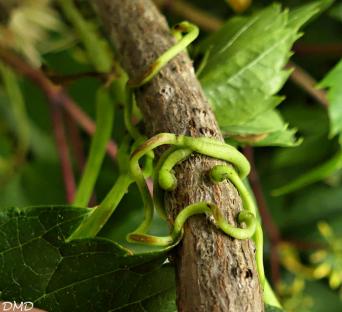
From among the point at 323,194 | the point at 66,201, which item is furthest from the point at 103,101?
the point at 323,194

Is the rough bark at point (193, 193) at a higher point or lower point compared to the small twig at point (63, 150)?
lower

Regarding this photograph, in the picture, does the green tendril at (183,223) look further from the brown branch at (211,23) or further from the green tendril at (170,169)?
the brown branch at (211,23)

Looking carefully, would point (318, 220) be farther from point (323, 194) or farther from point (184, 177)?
point (184, 177)

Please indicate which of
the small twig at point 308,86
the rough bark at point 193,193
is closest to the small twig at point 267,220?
the small twig at point 308,86

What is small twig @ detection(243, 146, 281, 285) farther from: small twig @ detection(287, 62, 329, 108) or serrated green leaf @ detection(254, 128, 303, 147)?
serrated green leaf @ detection(254, 128, 303, 147)

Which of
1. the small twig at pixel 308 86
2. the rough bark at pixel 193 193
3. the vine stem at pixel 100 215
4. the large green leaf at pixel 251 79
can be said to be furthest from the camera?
the small twig at pixel 308 86
